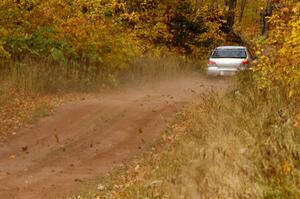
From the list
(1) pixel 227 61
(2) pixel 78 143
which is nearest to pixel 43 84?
(2) pixel 78 143

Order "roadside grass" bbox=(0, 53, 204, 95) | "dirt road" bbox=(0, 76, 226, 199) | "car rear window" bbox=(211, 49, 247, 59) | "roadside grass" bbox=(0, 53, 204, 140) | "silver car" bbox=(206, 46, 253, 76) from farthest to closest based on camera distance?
"car rear window" bbox=(211, 49, 247, 59) < "silver car" bbox=(206, 46, 253, 76) < "roadside grass" bbox=(0, 53, 204, 95) < "roadside grass" bbox=(0, 53, 204, 140) < "dirt road" bbox=(0, 76, 226, 199)

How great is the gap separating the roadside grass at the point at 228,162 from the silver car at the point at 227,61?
1118 cm

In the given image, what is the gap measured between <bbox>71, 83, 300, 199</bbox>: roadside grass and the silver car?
36.7 feet

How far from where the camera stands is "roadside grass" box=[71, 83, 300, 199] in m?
5.74

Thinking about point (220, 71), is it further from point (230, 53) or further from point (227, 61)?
point (230, 53)

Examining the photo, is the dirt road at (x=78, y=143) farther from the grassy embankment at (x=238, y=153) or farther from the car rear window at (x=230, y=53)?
the car rear window at (x=230, y=53)

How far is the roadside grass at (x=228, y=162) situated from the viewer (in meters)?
5.74

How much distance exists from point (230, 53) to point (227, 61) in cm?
92

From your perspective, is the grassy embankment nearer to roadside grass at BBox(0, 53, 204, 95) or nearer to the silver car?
roadside grass at BBox(0, 53, 204, 95)

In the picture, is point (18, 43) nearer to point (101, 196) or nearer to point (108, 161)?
point (108, 161)

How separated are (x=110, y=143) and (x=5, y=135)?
2.47 m

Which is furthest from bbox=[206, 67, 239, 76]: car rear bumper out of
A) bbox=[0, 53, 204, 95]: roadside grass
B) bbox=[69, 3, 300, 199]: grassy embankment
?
bbox=[69, 3, 300, 199]: grassy embankment

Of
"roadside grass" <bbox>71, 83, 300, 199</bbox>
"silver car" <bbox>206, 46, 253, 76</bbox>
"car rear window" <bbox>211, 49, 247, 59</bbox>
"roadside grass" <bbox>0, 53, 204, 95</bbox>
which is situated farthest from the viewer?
"car rear window" <bbox>211, 49, 247, 59</bbox>

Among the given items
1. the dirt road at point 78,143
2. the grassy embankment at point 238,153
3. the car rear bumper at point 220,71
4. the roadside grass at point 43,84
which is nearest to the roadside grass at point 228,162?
the grassy embankment at point 238,153
